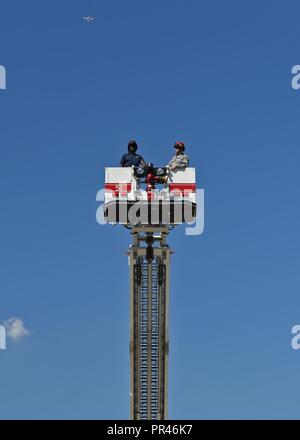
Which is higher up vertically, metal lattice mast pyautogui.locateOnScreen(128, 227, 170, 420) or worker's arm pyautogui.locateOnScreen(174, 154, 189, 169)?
worker's arm pyautogui.locateOnScreen(174, 154, 189, 169)

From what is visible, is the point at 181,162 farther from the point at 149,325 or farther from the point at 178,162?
the point at 149,325

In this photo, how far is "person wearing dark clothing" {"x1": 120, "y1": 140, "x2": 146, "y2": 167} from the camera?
3919 cm

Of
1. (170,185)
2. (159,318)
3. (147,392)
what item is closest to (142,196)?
(170,185)

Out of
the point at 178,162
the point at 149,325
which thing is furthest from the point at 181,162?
the point at 149,325

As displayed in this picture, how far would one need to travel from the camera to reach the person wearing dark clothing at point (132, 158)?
3919 centimetres

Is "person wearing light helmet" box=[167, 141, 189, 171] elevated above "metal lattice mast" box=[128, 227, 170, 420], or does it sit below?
above

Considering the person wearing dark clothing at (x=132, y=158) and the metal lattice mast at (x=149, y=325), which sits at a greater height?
the person wearing dark clothing at (x=132, y=158)

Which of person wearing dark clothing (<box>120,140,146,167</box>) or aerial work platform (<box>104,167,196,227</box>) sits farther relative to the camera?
person wearing dark clothing (<box>120,140,146,167</box>)

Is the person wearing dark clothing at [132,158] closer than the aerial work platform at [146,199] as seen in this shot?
No

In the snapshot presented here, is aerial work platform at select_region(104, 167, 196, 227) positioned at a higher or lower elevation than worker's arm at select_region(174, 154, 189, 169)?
lower
